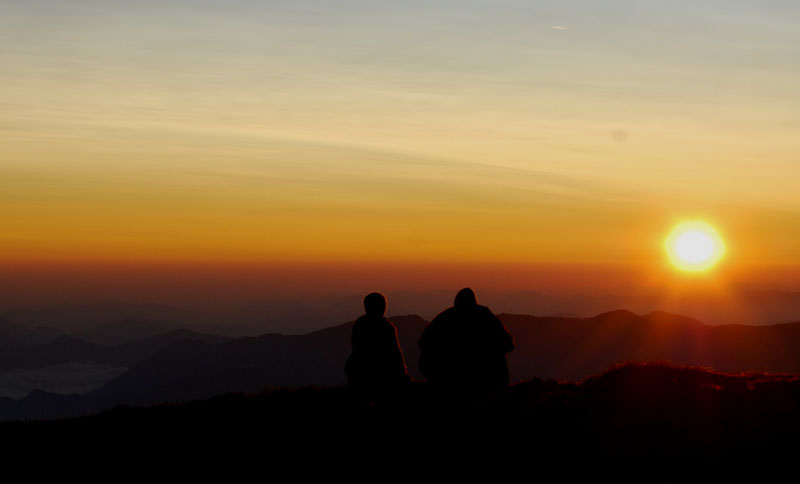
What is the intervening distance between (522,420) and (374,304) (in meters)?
4.89

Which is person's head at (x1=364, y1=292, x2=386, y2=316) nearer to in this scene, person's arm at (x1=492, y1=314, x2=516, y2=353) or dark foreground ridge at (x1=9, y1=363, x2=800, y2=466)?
dark foreground ridge at (x1=9, y1=363, x2=800, y2=466)

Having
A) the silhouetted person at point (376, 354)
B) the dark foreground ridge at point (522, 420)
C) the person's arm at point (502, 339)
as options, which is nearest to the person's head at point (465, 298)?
the person's arm at point (502, 339)

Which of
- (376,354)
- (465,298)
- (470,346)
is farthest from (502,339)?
(376,354)

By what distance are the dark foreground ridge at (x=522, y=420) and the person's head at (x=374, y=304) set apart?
1.90m

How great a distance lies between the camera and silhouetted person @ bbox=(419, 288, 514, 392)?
63.9ft

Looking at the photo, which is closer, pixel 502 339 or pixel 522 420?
pixel 522 420

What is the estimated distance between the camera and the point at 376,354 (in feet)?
64.1

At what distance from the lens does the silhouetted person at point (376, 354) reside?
1947 cm

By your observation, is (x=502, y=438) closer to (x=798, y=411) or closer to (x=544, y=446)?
(x=544, y=446)

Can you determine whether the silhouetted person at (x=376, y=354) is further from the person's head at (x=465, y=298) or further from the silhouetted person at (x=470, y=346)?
the person's head at (x=465, y=298)

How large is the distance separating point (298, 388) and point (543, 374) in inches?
7207

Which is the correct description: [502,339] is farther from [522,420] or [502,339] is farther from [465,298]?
[522,420]

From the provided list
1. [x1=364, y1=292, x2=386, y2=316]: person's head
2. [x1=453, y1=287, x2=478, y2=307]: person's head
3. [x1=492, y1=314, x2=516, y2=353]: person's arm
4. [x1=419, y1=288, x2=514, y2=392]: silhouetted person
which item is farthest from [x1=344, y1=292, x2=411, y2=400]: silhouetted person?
[x1=492, y1=314, x2=516, y2=353]: person's arm

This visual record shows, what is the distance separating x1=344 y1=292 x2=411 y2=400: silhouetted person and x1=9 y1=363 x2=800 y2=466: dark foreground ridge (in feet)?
1.73
